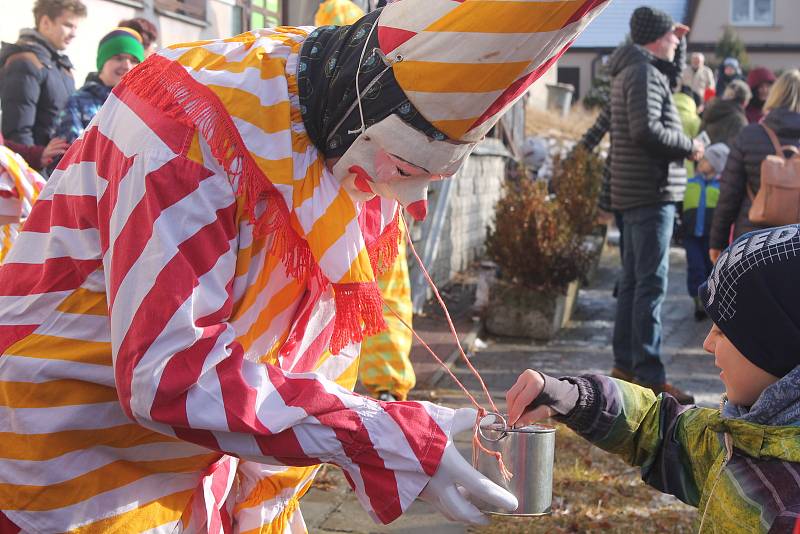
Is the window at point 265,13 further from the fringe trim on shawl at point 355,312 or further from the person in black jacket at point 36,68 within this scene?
the fringe trim on shawl at point 355,312

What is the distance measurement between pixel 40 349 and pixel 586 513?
282cm

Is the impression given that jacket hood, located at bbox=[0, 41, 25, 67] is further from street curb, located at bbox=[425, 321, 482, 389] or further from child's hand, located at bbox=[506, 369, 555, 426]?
child's hand, located at bbox=[506, 369, 555, 426]

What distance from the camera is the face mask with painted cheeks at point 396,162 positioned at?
173 centimetres

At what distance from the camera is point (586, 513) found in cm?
400

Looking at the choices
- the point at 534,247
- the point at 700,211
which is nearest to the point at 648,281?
the point at 534,247

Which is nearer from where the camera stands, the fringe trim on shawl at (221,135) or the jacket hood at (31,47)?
Answer: the fringe trim on shawl at (221,135)

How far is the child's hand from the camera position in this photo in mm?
2137

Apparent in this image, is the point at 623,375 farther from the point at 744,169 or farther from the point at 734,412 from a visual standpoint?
the point at 734,412

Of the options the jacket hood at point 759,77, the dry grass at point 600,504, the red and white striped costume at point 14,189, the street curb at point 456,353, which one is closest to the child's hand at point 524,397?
the dry grass at point 600,504

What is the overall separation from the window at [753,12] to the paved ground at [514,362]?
92.0 feet

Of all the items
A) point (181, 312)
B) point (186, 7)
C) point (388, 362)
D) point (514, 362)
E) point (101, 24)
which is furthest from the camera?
point (514, 362)

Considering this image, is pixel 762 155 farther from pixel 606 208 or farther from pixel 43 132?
pixel 43 132

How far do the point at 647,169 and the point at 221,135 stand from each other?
419 cm

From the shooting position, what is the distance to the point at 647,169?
548 cm
